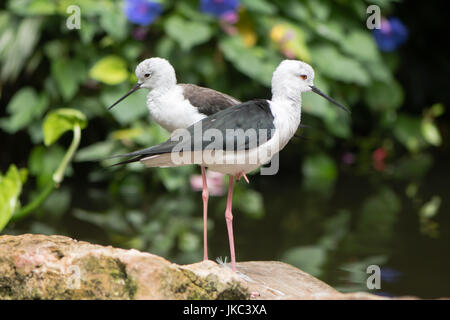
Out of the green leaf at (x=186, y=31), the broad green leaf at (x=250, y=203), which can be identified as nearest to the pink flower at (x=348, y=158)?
the broad green leaf at (x=250, y=203)

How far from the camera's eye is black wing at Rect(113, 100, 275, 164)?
1866 mm

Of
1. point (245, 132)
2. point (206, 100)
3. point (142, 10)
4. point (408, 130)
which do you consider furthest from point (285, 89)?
point (408, 130)

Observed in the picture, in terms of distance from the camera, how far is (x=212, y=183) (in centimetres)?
436

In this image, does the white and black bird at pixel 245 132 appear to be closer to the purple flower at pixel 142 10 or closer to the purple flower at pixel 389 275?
the purple flower at pixel 389 275

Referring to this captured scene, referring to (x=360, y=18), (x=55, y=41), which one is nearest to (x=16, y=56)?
(x=55, y=41)

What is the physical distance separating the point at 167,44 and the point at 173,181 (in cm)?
81

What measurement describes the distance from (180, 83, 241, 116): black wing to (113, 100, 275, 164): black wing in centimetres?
14

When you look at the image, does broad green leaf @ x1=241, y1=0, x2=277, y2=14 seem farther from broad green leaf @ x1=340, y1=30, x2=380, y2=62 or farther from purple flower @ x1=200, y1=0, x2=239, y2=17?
broad green leaf @ x1=340, y1=30, x2=380, y2=62

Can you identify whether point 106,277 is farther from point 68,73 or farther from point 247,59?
point 68,73

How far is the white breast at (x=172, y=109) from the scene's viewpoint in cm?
204

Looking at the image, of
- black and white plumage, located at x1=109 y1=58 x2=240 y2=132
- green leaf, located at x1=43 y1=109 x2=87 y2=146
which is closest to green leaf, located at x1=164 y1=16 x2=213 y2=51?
green leaf, located at x1=43 y1=109 x2=87 y2=146

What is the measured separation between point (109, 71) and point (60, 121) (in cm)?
149

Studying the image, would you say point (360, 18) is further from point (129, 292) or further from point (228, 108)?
point (129, 292)

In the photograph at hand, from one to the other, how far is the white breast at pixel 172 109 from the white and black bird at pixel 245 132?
12cm
